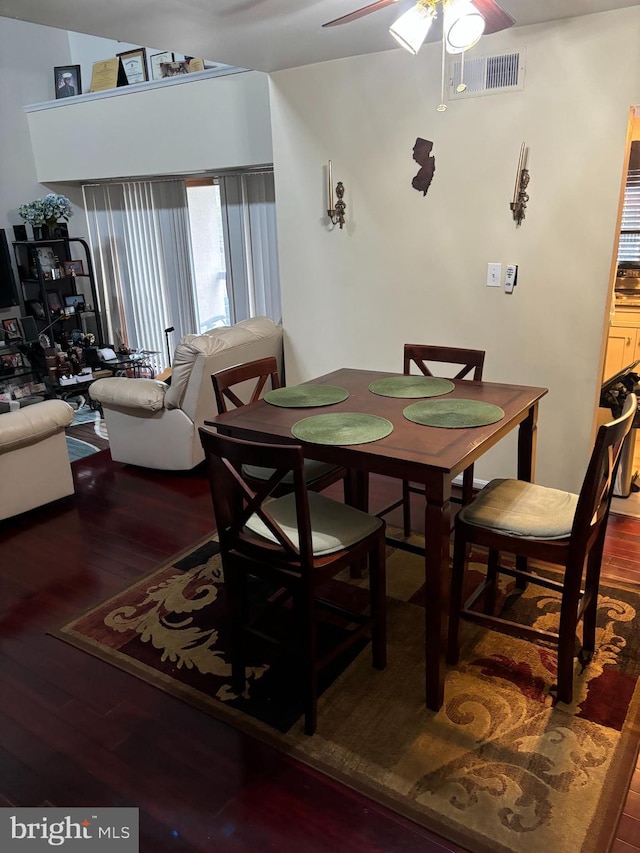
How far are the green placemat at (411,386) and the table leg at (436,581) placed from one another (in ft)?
2.68

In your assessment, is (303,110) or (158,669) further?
(303,110)

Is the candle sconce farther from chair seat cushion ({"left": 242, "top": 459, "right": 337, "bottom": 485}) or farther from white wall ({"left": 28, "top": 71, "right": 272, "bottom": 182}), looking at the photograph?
chair seat cushion ({"left": 242, "top": 459, "right": 337, "bottom": 485})

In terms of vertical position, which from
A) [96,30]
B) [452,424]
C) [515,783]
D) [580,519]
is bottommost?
[515,783]

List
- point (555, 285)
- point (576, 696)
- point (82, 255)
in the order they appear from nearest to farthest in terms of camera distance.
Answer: point (576, 696)
point (555, 285)
point (82, 255)

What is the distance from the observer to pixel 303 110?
3.78 meters

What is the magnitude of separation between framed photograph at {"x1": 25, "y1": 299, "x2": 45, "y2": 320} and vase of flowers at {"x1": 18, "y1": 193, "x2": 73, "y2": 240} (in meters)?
0.62

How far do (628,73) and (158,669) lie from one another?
324 centimetres

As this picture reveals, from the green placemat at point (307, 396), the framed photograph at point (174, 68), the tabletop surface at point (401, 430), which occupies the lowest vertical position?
the tabletop surface at point (401, 430)

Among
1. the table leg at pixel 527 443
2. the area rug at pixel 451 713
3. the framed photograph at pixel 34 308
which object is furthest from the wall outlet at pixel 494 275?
the framed photograph at pixel 34 308

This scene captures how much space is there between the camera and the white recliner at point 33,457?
3.38 m

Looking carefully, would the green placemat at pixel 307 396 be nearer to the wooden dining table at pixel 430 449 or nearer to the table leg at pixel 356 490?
the wooden dining table at pixel 430 449

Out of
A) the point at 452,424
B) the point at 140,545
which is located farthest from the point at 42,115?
the point at 452,424

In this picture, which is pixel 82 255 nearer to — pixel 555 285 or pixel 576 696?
pixel 555 285

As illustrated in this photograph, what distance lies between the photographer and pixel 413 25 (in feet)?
6.95
